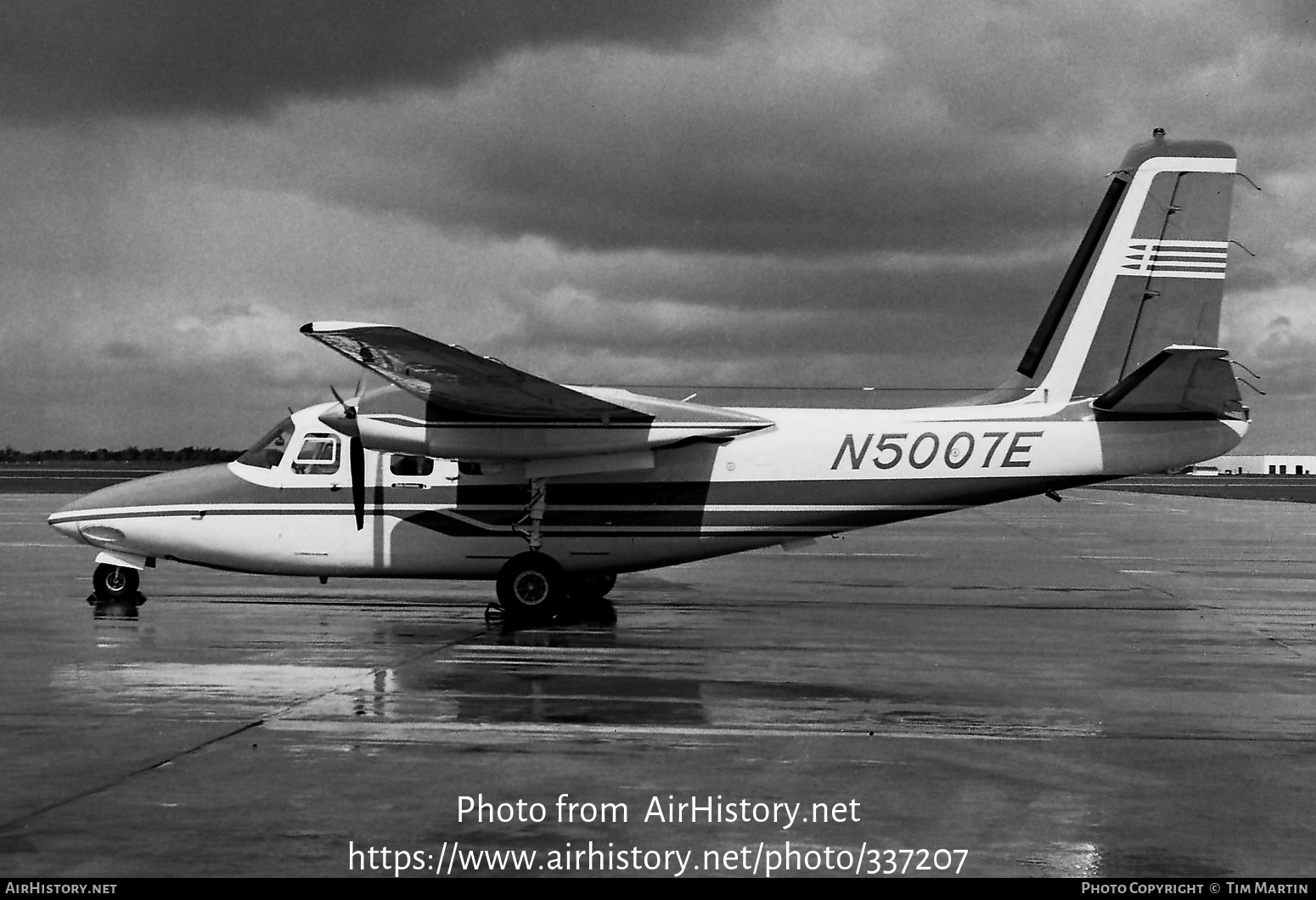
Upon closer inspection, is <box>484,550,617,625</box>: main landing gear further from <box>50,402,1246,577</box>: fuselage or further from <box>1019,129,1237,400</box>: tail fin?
<box>1019,129,1237,400</box>: tail fin

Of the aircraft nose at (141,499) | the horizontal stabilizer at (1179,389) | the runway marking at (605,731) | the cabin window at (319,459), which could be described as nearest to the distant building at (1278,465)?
the horizontal stabilizer at (1179,389)

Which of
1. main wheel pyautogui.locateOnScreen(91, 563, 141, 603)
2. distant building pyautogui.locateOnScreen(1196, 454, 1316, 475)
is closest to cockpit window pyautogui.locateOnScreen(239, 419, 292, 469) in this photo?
main wheel pyautogui.locateOnScreen(91, 563, 141, 603)

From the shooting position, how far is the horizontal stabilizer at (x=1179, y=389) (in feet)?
56.6

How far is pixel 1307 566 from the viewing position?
28.0 m

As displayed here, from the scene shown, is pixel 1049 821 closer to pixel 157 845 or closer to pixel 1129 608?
pixel 157 845

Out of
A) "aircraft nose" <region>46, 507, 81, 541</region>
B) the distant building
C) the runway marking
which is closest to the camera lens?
the runway marking

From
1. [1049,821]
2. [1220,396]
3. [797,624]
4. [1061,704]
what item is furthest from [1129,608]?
[1049,821]

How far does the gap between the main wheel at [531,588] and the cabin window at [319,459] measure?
3298 mm

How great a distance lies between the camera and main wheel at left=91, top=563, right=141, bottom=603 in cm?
1925

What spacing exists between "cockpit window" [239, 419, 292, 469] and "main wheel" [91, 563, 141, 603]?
7.96 ft

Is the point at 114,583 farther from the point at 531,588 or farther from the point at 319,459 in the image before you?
the point at 531,588

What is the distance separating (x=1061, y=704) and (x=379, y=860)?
7096 mm

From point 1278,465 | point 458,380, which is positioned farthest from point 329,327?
point 1278,465
